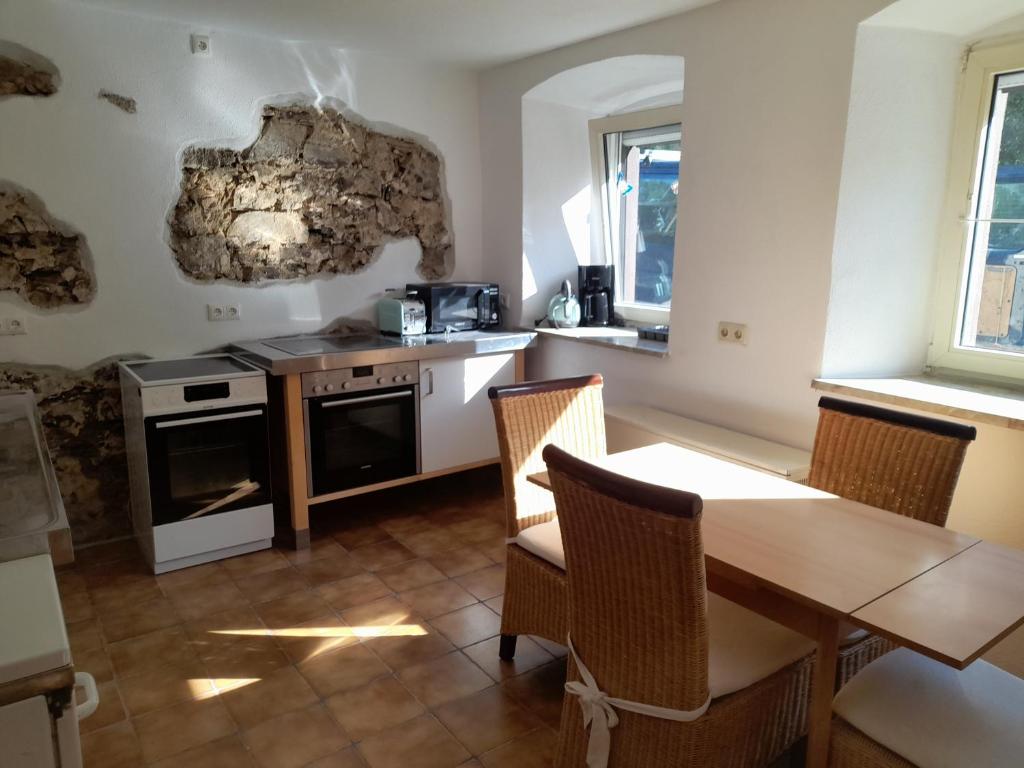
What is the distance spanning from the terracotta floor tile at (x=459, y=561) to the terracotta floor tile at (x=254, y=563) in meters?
0.66

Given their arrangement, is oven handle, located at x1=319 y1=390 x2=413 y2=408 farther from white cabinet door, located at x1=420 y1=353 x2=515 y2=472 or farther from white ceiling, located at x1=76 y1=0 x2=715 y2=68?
white ceiling, located at x1=76 y1=0 x2=715 y2=68

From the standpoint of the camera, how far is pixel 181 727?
6.88 feet

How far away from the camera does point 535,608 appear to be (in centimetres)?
225

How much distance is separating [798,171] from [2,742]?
9.04 ft

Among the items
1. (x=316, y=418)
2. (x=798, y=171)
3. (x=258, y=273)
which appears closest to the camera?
(x=798, y=171)

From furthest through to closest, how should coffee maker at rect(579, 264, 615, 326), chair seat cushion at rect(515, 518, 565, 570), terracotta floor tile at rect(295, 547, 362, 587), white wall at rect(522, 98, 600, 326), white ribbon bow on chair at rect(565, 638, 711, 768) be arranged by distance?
coffee maker at rect(579, 264, 615, 326) < white wall at rect(522, 98, 600, 326) < terracotta floor tile at rect(295, 547, 362, 587) < chair seat cushion at rect(515, 518, 565, 570) < white ribbon bow on chair at rect(565, 638, 711, 768)

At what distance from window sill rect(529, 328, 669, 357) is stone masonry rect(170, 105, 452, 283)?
2.88 ft

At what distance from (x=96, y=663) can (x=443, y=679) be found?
116cm

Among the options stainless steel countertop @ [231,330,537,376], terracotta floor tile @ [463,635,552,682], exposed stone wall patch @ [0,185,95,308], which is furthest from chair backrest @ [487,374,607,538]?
exposed stone wall patch @ [0,185,95,308]

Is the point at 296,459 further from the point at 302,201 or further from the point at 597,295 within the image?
the point at 597,295

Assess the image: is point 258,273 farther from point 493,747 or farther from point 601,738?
point 601,738

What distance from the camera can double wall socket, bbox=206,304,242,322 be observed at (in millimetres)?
3426

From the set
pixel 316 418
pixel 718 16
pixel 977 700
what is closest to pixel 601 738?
pixel 977 700

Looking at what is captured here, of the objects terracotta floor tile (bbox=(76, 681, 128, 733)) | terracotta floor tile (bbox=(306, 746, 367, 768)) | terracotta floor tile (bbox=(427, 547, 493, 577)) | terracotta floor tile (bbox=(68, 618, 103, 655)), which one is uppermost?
terracotta floor tile (bbox=(427, 547, 493, 577))
